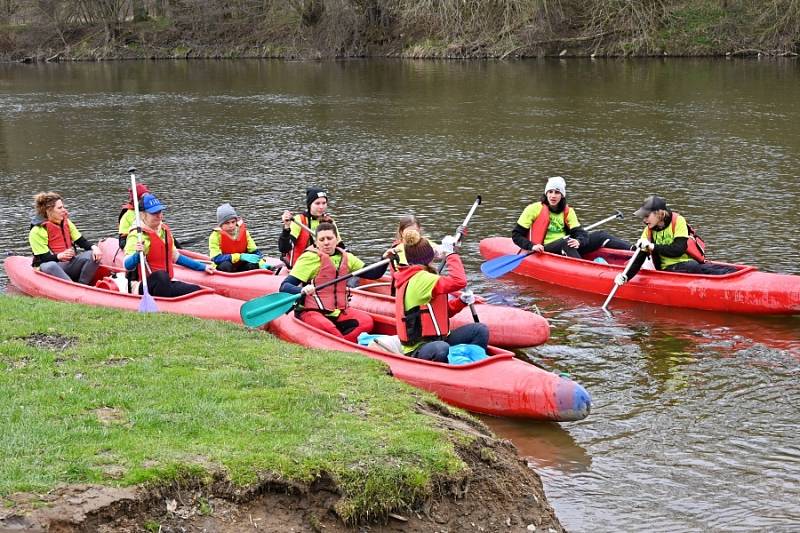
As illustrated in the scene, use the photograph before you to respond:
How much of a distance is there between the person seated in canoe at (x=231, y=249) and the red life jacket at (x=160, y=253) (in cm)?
148

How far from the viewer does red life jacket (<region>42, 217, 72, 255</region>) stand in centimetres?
1371

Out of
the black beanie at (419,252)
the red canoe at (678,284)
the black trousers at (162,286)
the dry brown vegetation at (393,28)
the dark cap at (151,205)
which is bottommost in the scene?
the red canoe at (678,284)

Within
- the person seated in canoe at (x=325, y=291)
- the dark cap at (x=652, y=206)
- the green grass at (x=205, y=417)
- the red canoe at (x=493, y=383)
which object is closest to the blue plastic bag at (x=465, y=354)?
the red canoe at (x=493, y=383)

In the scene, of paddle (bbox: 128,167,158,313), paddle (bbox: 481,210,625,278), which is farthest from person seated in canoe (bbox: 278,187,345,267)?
paddle (bbox: 481,210,625,278)

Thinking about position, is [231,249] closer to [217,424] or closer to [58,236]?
[58,236]

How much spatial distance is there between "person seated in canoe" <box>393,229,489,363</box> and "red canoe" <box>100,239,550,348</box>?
4.65 feet

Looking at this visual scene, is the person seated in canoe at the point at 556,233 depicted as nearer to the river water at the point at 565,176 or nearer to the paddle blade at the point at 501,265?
the paddle blade at the point at 501,265

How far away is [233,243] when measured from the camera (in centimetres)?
1397

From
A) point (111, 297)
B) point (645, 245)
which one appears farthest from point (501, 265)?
point (111, 297)

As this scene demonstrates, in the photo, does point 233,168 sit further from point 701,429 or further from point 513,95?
point 701,429

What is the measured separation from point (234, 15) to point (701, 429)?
54594 mm

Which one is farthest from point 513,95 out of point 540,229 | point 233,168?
point 540,229

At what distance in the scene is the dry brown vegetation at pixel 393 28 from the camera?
44.2 m

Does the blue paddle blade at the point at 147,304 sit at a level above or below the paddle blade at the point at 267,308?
below
